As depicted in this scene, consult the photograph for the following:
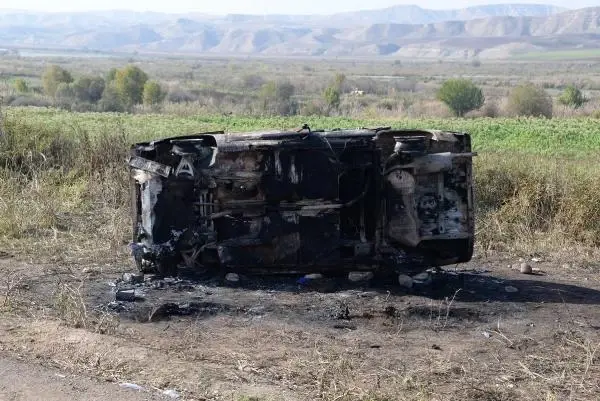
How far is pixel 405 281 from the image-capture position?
912 centimetres

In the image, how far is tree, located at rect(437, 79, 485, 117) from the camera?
55.6 meters

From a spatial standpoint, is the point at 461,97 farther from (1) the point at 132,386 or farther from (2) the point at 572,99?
(1) the point at 132,386

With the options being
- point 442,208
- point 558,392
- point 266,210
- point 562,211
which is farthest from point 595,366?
point 562,211

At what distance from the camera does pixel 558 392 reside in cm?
618

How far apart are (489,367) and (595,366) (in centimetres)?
81

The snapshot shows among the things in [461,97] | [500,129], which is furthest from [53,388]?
[461,97]

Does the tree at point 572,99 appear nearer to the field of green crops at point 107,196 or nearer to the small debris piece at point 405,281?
the field of green crops at point 107,196

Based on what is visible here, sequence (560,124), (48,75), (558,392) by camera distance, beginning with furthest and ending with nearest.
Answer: (48,75)
(560,124)
(558,392)

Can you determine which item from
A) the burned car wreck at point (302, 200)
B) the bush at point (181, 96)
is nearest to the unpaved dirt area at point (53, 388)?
the burned car wreck at point (302, 200)

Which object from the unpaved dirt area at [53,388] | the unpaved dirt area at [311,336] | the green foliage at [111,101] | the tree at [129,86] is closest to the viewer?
the unpaved dirt area at [53,388]

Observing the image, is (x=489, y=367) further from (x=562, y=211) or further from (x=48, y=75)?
(x=48, y=75)

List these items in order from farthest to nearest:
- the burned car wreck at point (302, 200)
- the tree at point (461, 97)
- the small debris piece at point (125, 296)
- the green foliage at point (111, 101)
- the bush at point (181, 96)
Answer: the bush at point (181, 96)
the tree at point (461, 97)
the green foliage at point (111, 101)
the burned car wreck at point (302, 200)
the small debris piece at point (125, 296)

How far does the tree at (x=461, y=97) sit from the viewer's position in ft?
182

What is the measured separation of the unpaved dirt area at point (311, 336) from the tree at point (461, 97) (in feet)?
153
